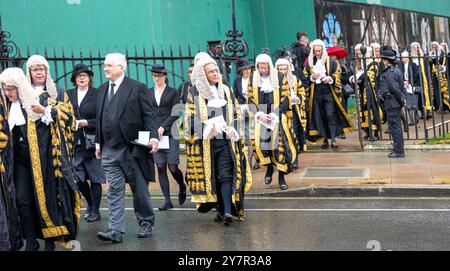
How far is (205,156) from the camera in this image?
35.4 ft

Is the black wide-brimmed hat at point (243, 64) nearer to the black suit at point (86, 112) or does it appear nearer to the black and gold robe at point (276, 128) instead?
the black and gold robe at point (276, 128)

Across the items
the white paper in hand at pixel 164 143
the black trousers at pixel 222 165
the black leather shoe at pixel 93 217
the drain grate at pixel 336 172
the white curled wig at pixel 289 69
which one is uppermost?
the white curled wig at pixel 289 69

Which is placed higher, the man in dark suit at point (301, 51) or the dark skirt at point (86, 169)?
the man in dark suit at point (301, 51)

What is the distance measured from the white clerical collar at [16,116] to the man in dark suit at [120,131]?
3.31 ft

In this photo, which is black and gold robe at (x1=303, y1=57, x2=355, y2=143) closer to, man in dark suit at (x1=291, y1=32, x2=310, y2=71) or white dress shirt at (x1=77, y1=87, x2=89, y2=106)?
man in dark suit at (x1=291, y1=32, x2=310, y2=71)

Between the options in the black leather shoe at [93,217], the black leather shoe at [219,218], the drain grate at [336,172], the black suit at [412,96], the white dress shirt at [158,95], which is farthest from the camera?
the black suit at [412,96]

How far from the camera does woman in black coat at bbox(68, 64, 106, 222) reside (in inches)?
447

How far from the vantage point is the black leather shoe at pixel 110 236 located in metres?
9.80

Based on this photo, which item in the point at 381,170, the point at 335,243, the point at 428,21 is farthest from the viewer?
the point at 428,21

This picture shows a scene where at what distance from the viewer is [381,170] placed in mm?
13992

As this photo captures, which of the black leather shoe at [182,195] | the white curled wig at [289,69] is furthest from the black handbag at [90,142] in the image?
the white curled wig at [289,69]

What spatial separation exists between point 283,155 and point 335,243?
3478mm
